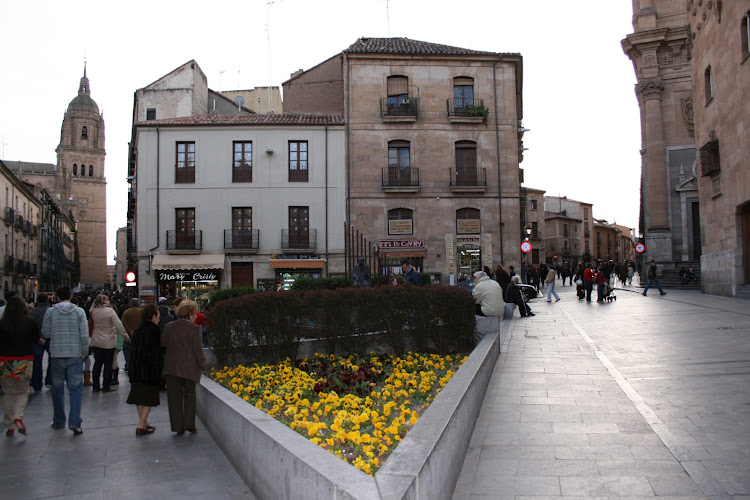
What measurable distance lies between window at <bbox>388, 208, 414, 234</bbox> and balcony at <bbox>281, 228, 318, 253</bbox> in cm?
389

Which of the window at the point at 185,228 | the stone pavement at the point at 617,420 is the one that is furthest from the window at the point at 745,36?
the window at the point at 185,228

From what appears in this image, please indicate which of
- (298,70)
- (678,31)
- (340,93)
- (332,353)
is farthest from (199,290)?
(678,31)

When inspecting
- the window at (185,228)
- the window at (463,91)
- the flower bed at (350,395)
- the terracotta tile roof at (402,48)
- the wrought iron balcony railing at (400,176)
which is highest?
the terracotta tile roof at (402,48)

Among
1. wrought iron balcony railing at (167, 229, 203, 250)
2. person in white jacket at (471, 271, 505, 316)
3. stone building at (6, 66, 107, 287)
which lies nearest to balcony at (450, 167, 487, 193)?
wrought iron balcony railing at (167, 229, 203, 250)

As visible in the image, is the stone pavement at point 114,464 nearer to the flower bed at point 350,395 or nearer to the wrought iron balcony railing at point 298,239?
the flower bed at point 350,395

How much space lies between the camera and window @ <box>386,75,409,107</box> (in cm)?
3328

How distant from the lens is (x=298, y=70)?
46.1 metres

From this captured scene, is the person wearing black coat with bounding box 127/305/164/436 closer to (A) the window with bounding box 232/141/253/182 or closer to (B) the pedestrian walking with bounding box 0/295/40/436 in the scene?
(B) the pedestrian walking with bounding box 0/295/40/436

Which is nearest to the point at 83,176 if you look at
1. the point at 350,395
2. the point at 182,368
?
the point at 182,368

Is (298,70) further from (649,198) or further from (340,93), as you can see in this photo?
(649,198)

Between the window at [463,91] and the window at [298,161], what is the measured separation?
8.41 meters

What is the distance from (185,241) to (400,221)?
1097 centimetres

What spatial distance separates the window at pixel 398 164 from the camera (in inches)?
1284

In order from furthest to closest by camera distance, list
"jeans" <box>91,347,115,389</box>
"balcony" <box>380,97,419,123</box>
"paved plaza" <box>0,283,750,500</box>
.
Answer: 1. "balcony" <box>380,97,419,123</box>
2. "jeans" <box>91,347,115,389</box>
3. "paved plaza" <box>0,283,750,500</box>
